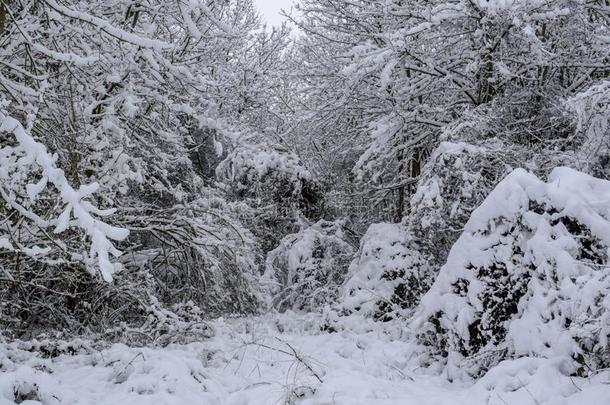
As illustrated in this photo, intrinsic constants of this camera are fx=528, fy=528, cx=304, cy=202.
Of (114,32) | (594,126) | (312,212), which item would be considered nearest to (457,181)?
(594,126)

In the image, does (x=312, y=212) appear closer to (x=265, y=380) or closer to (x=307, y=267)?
(x=307, y=267)

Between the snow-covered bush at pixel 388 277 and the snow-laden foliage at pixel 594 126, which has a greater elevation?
the snow-laden foliage at pixel 594 126

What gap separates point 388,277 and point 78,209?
18.8 feet

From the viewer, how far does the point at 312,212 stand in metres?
11.0

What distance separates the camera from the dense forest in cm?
408

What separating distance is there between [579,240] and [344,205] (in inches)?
253

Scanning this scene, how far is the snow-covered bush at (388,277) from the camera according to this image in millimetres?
7719

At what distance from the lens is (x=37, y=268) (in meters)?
6.35

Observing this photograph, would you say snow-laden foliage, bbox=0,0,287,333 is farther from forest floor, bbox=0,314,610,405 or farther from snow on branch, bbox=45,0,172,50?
forest floor, bbox=0,314,610,405

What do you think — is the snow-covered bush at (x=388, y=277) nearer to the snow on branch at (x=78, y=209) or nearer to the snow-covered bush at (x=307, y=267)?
the snow-covered bush at (x=307, y=267)

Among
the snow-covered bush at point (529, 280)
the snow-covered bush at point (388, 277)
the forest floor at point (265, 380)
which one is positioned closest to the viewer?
the forest floor at point (265, 380)

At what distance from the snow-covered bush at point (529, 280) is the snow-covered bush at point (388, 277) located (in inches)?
88.0

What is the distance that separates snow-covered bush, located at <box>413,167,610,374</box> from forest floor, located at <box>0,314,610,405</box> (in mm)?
285

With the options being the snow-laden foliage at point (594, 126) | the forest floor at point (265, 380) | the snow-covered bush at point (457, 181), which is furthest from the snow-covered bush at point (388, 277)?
the snow-laden foliage at point (594, 126)
